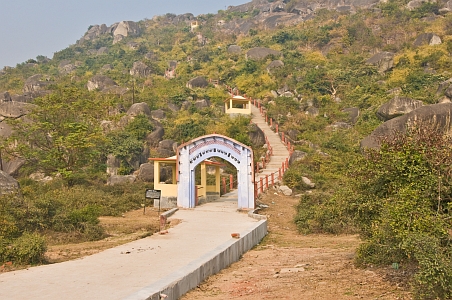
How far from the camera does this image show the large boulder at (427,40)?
4284cm

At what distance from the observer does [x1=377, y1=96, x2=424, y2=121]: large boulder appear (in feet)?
93.8

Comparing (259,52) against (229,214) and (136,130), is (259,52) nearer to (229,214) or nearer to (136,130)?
(136,130)

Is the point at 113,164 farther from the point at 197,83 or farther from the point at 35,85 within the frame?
the point at 35,85

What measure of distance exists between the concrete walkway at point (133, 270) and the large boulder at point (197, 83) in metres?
34.5

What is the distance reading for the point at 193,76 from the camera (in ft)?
167

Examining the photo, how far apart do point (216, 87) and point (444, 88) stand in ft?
71.1

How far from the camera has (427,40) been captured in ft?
142

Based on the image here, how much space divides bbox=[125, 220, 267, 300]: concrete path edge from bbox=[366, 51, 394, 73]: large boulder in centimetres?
3343

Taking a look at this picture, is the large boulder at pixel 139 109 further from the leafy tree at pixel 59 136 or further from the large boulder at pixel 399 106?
the large boulder at pixel 399 106

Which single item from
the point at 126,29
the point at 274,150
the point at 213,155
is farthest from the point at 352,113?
the point at 126,29

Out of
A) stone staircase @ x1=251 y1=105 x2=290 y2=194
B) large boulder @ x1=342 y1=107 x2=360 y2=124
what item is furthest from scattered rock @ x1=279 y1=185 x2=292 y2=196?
large boulder @ x1=342 y1=107 x2=360 y2=124

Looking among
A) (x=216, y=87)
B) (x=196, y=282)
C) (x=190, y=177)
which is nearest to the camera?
(x=196, y=282)

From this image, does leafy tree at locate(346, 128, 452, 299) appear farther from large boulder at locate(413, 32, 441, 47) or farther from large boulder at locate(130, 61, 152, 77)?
large boulder at locate(130, 61, 152, 77)

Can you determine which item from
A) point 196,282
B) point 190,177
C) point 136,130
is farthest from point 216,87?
point 196,282
